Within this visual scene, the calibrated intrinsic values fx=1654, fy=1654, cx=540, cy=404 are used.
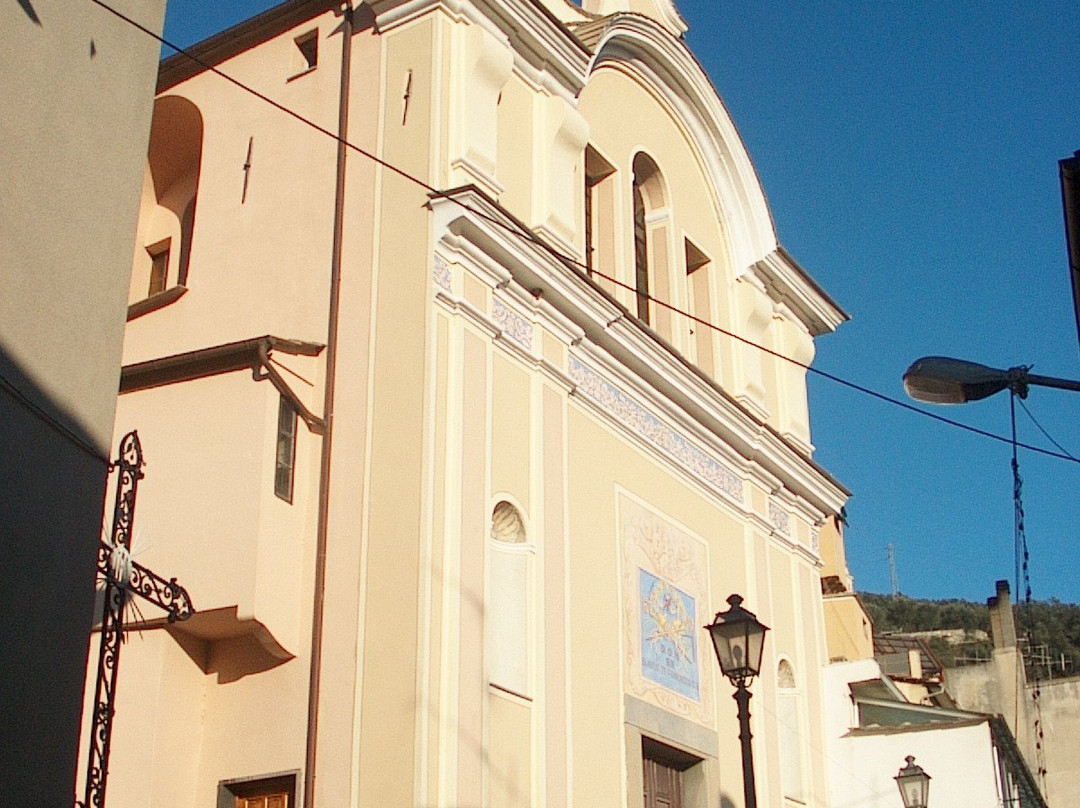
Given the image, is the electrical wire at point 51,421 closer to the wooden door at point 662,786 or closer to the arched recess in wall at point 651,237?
the wooden door at point 662,786

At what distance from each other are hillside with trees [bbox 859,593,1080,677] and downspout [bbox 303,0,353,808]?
100ft

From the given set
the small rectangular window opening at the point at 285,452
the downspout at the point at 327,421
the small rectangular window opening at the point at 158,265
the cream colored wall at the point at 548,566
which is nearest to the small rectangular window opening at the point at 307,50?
the downspout at the point at 327,421

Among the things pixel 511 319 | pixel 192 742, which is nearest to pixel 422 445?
pixel 511 319

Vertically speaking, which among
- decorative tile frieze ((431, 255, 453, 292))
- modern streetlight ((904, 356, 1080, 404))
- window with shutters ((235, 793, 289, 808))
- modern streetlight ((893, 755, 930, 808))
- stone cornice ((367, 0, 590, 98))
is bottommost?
window with shutters ((235, 793, 289, 808))

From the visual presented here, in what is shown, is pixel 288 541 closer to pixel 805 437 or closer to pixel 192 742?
pixel 192 742

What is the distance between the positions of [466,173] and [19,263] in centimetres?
749

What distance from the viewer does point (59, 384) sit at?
26.7 feet

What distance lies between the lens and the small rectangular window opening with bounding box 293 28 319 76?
1670 centimetres

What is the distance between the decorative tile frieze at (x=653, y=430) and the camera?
1658cm

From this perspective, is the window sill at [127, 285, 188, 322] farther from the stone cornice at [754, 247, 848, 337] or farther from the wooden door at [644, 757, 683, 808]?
the stone cornice at [754, 247, 848, 337]

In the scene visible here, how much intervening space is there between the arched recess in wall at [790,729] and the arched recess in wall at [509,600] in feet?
16.7

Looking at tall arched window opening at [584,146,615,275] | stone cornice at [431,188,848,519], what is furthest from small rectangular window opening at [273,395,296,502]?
tall arched window opening at [584,146,615,275]

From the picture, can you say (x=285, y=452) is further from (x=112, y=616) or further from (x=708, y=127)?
(x=708, y=127)

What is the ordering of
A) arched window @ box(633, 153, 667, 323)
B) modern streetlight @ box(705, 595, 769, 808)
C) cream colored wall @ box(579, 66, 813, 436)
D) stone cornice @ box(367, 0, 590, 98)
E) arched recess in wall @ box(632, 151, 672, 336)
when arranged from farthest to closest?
arched window @ box(633, 153, 667, 323) < arched recess in wall @ box(632, 151, 672, 336) < cream colored wall @ box(579, 66, 813, 436) < stone cornice @ box(367, 0, 590, 98) < modern streetlight @ box(705, 595, 769, 808)
